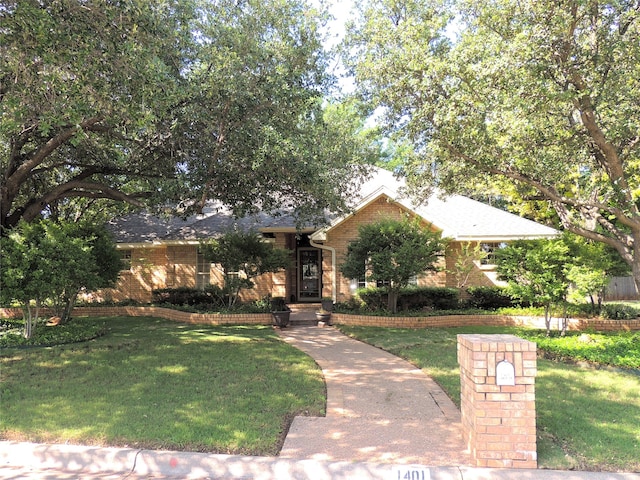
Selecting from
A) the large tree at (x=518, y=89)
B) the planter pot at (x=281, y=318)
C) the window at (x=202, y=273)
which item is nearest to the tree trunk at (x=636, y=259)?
the large tree at (x=518, y=89)

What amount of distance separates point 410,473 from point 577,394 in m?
3.62

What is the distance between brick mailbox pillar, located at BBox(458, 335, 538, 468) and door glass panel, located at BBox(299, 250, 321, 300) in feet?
44.7

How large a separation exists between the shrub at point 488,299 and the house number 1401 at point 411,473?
11.7 m

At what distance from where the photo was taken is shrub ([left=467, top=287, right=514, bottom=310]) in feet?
47.9

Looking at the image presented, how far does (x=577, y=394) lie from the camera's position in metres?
6.04

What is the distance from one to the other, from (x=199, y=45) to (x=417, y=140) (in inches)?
210

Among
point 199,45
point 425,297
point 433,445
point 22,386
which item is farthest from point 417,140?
point 22,386

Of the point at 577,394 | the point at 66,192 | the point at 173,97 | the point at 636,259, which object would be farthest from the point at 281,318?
the point at 636,259

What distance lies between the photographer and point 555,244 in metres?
10.4

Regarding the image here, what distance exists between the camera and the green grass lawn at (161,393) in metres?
4.59

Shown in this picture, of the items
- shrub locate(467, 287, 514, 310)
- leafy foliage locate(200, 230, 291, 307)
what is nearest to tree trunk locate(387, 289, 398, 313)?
shrub locate(467, 287, 514, 310)

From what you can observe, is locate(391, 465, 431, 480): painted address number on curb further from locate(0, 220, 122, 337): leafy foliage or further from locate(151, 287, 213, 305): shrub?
locate(151, 287, 213, 305): shrub

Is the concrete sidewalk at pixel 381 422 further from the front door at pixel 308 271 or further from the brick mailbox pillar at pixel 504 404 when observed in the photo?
the front door at pixel 308 271

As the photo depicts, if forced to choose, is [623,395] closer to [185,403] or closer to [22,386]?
[185,403]
